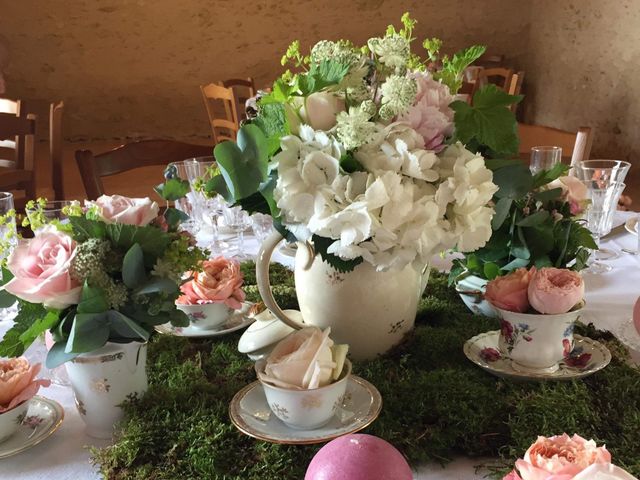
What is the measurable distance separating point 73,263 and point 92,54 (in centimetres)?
538

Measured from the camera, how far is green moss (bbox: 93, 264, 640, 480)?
74 cm

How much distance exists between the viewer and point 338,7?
18.8 feet

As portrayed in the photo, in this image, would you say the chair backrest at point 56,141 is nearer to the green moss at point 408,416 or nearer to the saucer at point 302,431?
the green moss at point 408,416

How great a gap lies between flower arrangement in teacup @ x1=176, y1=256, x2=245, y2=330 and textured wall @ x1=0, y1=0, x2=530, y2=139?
5.00 meters

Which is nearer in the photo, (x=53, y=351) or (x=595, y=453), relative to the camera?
(x=595, y=453)

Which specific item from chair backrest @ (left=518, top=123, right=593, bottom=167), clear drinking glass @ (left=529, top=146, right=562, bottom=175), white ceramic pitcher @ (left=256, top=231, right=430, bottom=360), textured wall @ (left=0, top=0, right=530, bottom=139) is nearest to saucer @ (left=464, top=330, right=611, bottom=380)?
white ceramic pitcher @ (left=256, top=231, right=430, bottom=360)

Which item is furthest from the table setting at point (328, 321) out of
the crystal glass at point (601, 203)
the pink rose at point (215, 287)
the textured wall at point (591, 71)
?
the textured wall at point (591, 71)

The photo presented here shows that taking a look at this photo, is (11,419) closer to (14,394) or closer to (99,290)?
(14,394)

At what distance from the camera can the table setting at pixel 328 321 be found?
742mm

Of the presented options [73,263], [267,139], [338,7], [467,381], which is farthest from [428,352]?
[338,7]

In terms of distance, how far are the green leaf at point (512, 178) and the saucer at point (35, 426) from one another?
635mm

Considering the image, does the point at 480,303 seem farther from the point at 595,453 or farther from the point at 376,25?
the point at 376,25

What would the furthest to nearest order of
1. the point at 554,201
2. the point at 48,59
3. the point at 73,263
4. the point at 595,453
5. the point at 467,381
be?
the point at 48,59 < the point at 554,201 < the point at 467,381 < the point at 73,263 < the point at 595,453

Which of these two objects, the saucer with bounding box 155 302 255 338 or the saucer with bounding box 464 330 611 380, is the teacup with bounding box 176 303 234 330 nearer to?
the saucer with bounding box 155 302 255 338
